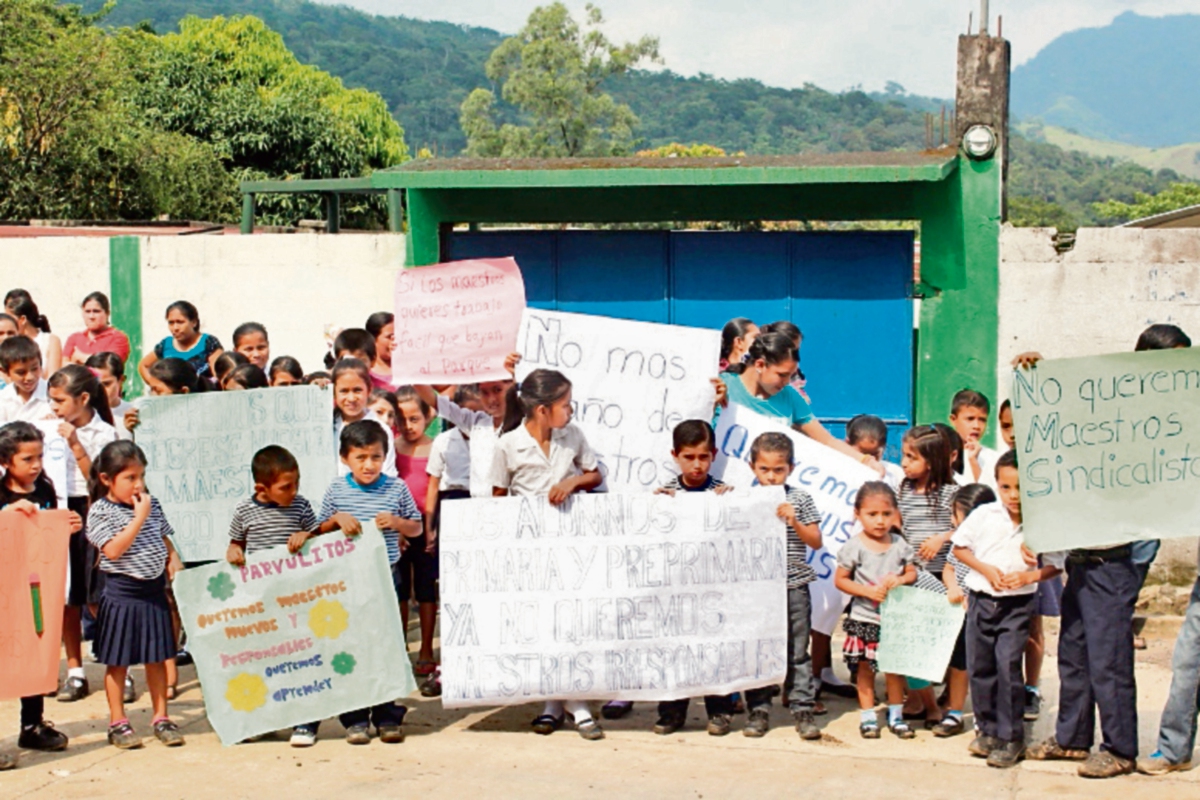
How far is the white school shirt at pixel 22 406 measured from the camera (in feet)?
25.9

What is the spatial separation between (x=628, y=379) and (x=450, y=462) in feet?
3.25

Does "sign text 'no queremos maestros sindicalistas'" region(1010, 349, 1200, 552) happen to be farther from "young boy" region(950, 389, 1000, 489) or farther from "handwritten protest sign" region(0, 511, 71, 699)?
"handwritten protest sign" region(0, 511, 71, 699)

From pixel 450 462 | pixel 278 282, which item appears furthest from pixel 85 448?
pixel 278 282

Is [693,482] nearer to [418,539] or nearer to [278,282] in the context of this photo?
[418,539]

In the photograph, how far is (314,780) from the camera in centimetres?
610

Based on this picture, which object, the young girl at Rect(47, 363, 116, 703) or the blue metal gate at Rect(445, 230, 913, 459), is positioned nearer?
the young girl at Rect(47, 363, 116, 703)

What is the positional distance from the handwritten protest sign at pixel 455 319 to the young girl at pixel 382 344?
48cm

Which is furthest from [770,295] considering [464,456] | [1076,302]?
[464,456]

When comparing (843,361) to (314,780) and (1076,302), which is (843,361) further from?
(314,780)

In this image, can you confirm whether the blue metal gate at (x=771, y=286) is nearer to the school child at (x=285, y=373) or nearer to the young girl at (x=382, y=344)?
the young girl at (x=382, y=344)

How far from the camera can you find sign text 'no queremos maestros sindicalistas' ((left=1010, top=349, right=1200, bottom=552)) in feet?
19.7

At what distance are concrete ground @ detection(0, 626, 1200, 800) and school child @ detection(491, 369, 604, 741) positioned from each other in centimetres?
12

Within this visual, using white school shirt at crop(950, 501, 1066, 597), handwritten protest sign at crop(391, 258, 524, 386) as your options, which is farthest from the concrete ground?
handwritten protest sign at crop(391, 258, 524, 386)

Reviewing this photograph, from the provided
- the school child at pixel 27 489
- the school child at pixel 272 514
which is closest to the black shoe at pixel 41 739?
the school child at pixel 27 489
